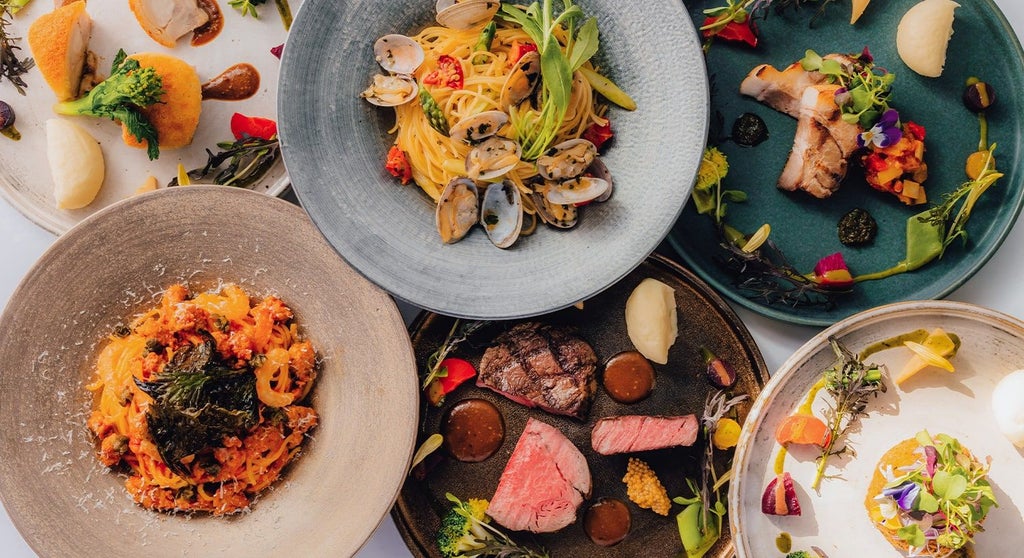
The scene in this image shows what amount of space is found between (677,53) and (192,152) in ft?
5.98

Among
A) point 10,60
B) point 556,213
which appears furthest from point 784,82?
point 10,60

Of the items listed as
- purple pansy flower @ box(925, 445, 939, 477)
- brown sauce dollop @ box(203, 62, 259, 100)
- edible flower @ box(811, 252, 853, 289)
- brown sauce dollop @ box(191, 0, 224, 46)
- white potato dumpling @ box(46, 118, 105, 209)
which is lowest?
purple pansy flower @ box(925, 445, 939, 477)

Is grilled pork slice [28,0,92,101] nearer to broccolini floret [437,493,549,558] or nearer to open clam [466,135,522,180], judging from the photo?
open clam [466,135,522,180]

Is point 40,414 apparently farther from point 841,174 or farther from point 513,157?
point 841,174

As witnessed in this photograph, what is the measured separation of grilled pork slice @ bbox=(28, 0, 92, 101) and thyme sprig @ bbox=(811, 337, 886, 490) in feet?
9.41

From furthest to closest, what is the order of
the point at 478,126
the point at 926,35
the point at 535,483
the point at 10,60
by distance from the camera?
the point at 10,60 → the point at 535,483 → the point at 926,35 → the point at 478,126

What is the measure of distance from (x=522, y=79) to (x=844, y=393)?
149 cm

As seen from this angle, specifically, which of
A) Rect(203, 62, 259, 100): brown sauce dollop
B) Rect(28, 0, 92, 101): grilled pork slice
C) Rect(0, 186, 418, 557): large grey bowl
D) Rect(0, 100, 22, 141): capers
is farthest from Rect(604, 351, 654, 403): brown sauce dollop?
Rect(0, 100, 22, 141): capers

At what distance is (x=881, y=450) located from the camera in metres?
2.43

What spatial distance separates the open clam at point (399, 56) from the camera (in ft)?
7.31

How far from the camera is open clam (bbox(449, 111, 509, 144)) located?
217cm

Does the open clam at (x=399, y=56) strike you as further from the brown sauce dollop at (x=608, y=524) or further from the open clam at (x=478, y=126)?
the brown sauce dollop at (x=608, y=524)

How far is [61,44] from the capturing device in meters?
2.48

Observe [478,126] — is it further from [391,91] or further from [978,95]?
[978,95]
